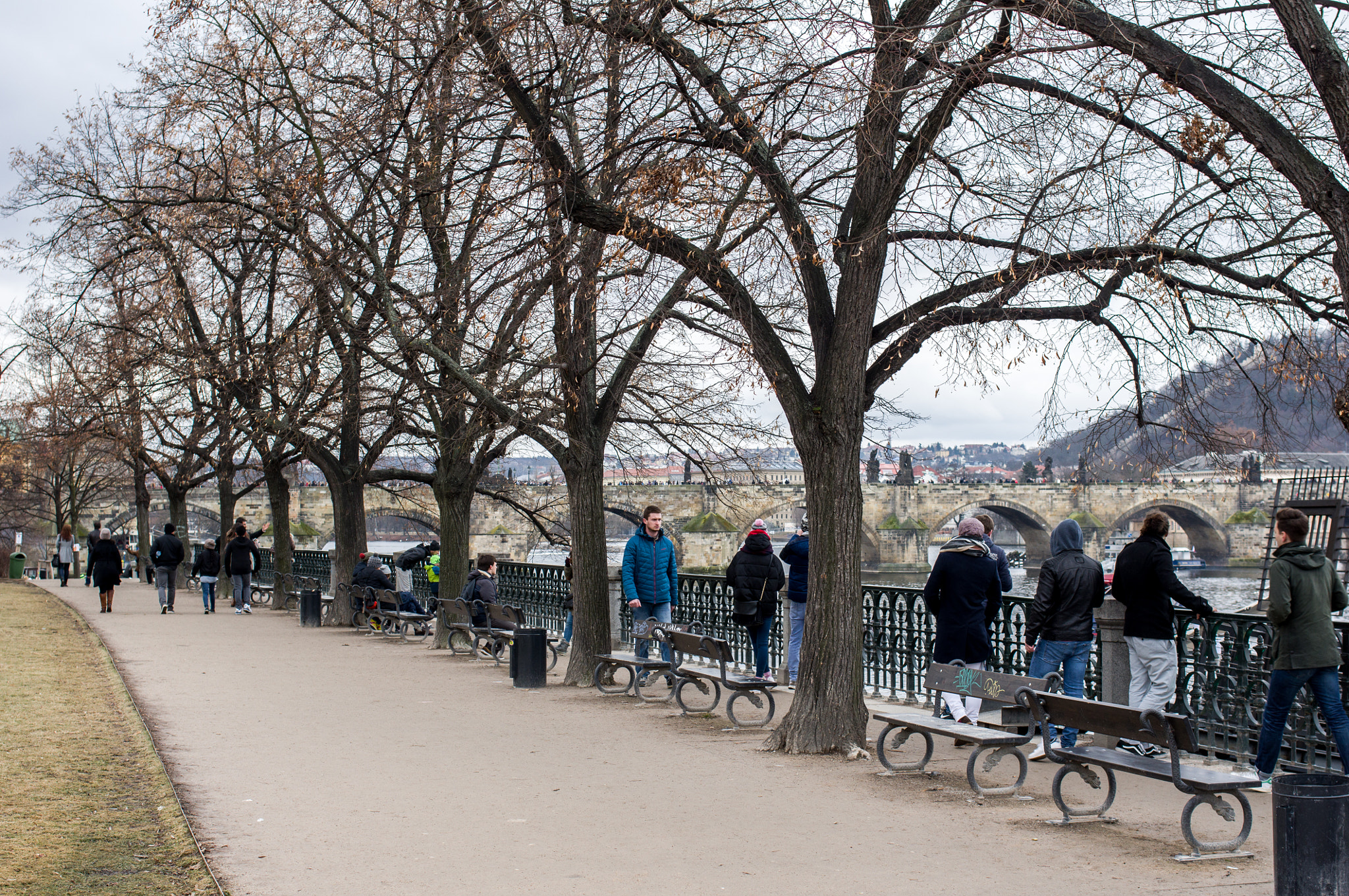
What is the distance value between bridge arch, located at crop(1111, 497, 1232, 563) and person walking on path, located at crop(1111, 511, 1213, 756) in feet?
243

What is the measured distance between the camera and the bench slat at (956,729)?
686cm

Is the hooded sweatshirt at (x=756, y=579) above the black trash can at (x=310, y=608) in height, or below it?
above

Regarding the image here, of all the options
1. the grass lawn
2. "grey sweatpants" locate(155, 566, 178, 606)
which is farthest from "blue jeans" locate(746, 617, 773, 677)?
"grey sweatpants" locate(155, 566, 178, 606)

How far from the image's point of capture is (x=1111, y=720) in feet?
19.8

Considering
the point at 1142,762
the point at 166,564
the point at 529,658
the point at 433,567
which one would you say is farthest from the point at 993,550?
the point at 166,564

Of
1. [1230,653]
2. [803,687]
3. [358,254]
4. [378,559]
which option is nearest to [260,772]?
[803,687]

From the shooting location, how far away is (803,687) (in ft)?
27.6

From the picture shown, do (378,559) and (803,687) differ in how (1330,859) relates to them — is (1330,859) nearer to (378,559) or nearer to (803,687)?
(803,687)

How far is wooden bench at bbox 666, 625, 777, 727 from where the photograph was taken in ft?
31.1

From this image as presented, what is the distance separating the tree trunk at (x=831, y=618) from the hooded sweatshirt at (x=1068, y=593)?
121cm

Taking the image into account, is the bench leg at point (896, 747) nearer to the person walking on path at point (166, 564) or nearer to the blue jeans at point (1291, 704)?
the blue jeans at point (1291, 704)

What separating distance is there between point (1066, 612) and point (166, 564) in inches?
704

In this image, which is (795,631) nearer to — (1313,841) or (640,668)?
(640,668)

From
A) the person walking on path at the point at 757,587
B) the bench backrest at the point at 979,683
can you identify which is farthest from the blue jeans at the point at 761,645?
the bench backrest at the point at 979,683
